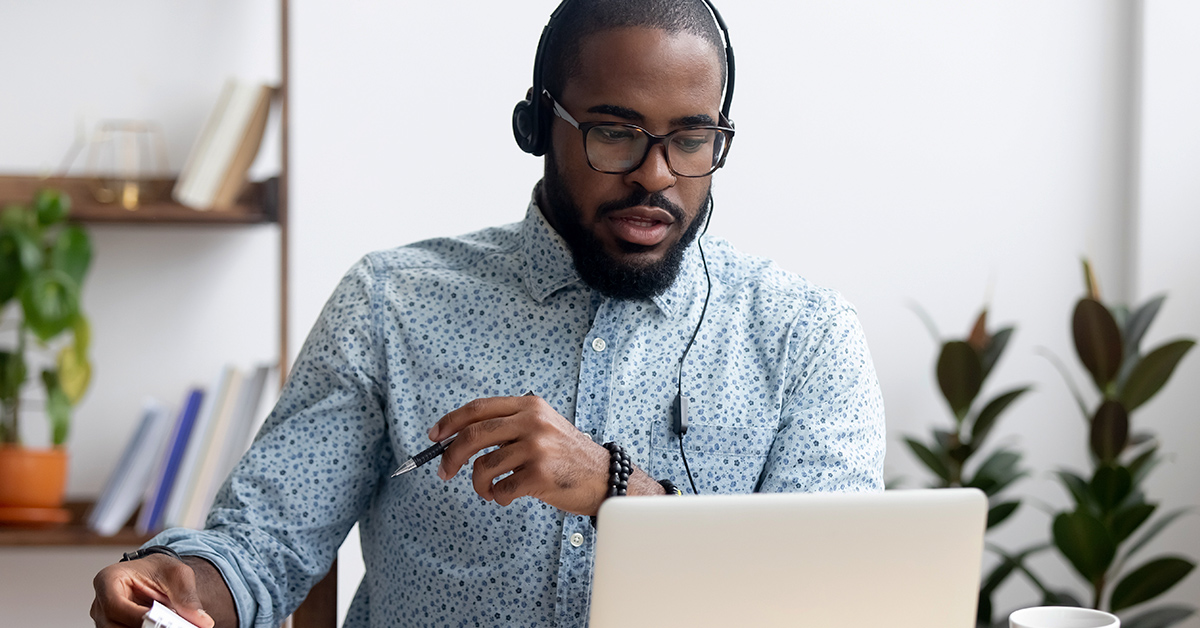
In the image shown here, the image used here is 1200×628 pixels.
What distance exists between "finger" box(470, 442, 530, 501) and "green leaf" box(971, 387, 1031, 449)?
1.30 meters

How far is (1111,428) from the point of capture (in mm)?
1903

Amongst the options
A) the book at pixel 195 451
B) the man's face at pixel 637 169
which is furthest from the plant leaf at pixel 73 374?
the man's face at pixel 637 169

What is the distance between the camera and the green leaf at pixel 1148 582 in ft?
6.23

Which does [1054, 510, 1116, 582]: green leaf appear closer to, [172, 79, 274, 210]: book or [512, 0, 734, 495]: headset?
[512, 0, 734, 495]: headset

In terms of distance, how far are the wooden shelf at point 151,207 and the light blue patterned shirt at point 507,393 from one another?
2.38 feet

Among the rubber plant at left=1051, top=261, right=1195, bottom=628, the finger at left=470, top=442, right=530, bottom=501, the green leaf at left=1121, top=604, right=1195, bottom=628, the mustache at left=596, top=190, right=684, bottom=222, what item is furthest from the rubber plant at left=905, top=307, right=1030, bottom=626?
the finger at left=470, top=442, right=530, bottom=501

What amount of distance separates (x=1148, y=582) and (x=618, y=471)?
4.51 feet

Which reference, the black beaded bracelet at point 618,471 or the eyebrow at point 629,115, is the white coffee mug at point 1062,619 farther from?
the eyebrow at point 629,115

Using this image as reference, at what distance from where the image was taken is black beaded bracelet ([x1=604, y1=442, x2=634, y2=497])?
0.97 meters

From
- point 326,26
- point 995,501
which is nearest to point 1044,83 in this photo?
point 995,501

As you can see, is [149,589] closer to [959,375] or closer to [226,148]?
[226,148]

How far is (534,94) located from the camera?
128cm

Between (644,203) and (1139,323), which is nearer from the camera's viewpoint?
(644,203)

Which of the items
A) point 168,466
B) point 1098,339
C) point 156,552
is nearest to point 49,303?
point 168,466
